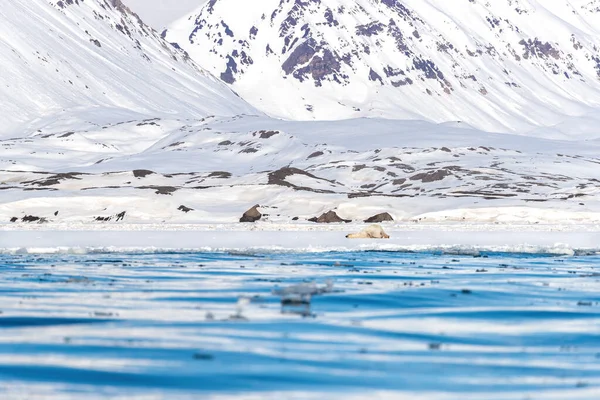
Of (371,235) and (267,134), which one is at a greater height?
(267,134)

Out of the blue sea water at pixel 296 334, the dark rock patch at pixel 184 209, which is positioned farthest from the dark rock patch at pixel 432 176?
the blue sea water at pixel 296 334

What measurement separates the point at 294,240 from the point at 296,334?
89.2 ft

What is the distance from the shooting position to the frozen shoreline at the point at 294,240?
112ft

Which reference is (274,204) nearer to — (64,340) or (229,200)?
(229,200)

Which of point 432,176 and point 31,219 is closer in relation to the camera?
point 31,219

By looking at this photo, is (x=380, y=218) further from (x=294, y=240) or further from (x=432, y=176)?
(x=432, y=176)

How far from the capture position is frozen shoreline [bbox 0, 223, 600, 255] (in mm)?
34000

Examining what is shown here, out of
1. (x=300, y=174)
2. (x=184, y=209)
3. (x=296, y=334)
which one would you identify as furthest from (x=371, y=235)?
(x=300, y=174)

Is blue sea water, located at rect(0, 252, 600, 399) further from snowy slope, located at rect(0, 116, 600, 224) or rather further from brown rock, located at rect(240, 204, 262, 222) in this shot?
snowy slope, located at rect(0, 116, 600, 224)

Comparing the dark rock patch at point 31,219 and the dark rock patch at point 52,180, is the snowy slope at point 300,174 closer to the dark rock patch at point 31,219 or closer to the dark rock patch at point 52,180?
the dark rock patch at point 52,180

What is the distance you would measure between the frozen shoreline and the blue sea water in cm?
948

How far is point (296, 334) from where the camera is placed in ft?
46.0

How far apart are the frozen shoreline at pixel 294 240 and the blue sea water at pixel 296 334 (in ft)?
31.1

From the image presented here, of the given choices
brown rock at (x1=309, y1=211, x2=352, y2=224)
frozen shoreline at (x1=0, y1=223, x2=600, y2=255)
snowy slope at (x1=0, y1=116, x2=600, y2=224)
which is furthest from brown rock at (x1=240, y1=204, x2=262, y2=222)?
frozen shoreline at (x1=0, y1=223, x2=600, y2=255)
